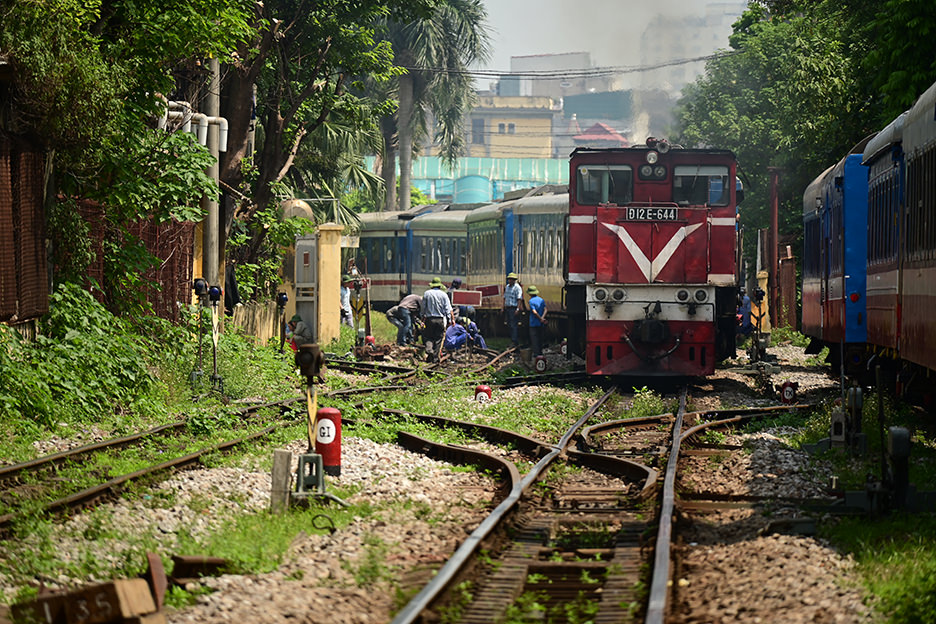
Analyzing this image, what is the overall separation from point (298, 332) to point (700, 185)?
379 inches

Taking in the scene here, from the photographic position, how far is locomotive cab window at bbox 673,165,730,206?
803 inches

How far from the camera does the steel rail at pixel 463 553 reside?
20.0ft

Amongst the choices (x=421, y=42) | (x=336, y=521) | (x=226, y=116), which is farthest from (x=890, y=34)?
(x=421, y=42)

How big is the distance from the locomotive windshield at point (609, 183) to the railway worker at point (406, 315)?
8101mm

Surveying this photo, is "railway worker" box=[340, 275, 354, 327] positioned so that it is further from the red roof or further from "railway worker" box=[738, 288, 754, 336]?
the red roof

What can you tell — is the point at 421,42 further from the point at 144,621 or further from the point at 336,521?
the point at 144,621

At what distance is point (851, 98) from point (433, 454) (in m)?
16.5

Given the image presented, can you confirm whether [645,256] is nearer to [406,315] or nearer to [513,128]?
[406,315]

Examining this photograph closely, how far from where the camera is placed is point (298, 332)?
1044 inches

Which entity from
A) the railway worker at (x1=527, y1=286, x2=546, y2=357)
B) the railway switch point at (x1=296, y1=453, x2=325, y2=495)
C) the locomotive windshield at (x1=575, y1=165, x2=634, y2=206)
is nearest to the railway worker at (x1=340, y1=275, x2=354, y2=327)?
the railway worker at (x1=527, y1=286, x2=546, y2=357)

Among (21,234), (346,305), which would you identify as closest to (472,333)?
→ (346,305)

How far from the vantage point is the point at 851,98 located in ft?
86.3

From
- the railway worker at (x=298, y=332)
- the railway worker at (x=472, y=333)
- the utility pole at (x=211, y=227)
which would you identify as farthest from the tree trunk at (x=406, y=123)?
the utility pole at (x=211, y=227)

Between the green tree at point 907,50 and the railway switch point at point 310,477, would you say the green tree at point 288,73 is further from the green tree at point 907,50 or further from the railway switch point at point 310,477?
the railway switch point at point 310,477
